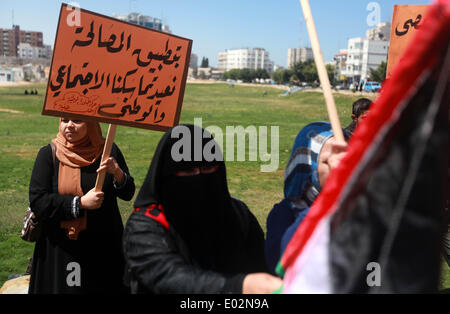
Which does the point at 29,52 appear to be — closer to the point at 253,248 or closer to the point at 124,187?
the point at 124,187

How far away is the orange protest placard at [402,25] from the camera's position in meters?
3.45

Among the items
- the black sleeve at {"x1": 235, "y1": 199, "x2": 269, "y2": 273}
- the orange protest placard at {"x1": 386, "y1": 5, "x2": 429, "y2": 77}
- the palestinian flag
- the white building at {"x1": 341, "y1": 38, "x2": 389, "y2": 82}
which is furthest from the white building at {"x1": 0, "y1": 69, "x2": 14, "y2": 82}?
the palestinian flag

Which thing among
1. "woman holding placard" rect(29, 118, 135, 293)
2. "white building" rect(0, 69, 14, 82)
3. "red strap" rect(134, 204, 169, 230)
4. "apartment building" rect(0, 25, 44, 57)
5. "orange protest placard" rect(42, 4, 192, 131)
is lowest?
"woman holding placard" rect(29, 118, 135, 293)

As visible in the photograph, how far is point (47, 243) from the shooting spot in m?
Answer: 2.63

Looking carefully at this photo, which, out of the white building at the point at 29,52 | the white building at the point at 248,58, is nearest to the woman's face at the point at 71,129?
the white building at the point at 29,52

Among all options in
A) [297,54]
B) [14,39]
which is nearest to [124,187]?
[14,39]

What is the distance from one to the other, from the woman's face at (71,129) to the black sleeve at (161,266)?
4.01ft

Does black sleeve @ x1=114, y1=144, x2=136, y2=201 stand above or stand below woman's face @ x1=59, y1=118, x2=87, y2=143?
below

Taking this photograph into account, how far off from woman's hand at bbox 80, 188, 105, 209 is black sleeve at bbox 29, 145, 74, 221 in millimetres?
86

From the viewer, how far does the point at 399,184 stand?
2.98 ft

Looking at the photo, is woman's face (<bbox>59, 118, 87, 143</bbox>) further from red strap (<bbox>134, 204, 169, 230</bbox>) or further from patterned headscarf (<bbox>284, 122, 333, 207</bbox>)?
patterned headscarf (<bbox>284, 122, 333, 207</bbox>)

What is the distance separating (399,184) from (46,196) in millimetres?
2155

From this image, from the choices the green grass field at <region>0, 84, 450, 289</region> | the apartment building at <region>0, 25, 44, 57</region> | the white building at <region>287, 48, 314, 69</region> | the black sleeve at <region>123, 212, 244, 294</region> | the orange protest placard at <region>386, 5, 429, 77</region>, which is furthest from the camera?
the white building at <region>287, 48, 314, 69</region>

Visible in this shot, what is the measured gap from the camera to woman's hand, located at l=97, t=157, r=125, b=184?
240 cm
